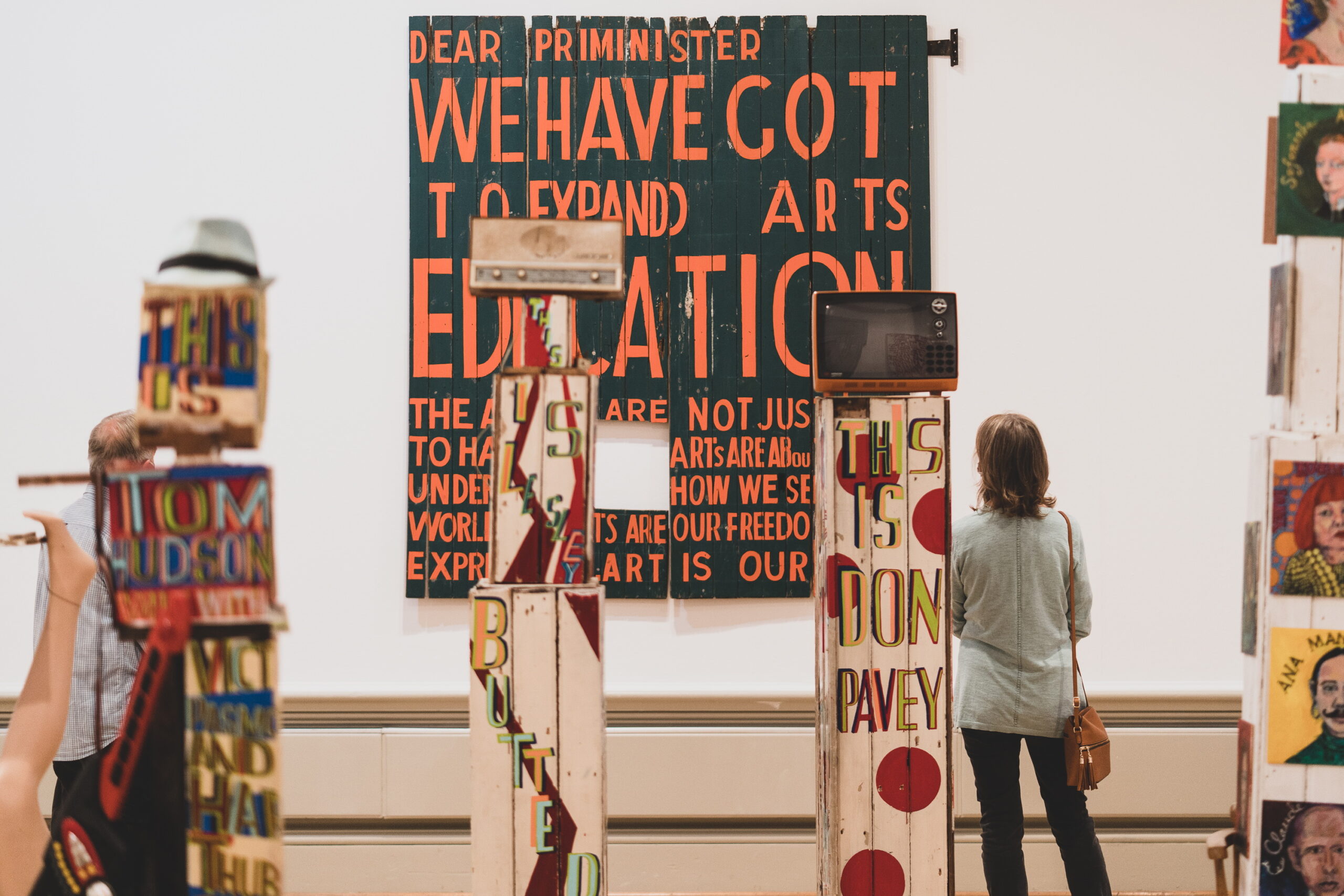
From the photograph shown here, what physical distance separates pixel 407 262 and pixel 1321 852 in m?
3.06

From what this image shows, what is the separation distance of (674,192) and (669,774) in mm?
2061

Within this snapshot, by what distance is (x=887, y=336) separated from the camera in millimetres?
2232

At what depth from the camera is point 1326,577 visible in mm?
1757

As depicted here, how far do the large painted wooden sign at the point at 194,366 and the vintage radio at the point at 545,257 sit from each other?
611 mm

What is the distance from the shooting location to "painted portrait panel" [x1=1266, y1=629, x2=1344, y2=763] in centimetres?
175

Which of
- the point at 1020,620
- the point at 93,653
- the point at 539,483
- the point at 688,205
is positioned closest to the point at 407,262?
the point at 688,205

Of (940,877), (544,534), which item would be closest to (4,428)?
(544,534)

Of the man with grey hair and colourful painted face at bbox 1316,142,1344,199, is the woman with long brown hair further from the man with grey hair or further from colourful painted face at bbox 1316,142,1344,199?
the man with grey hair

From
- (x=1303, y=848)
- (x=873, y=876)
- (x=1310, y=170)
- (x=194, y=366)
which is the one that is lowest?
(x=873, y=876)

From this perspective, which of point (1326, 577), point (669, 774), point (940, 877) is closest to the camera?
point (1326, 577)

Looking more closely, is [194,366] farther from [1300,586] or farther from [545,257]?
[1300,586]

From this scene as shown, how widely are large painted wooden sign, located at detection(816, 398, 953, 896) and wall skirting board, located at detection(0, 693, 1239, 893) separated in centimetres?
111

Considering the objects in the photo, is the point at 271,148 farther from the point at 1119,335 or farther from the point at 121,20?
the point at 1119,335

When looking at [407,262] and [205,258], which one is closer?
[205,258]
